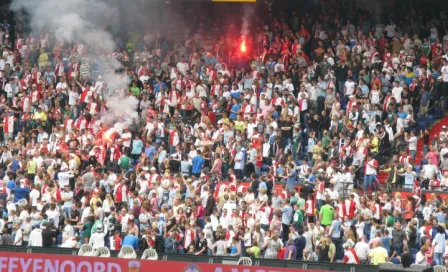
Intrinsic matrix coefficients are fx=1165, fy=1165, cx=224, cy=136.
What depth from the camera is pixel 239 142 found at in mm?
28844

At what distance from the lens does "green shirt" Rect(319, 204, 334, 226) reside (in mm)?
24656

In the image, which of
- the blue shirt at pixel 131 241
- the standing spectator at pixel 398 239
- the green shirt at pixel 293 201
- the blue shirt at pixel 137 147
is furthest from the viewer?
the blue shirt at pixel 137 147

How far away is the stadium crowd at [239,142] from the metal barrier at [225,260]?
3.58ft

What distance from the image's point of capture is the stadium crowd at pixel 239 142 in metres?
24.5

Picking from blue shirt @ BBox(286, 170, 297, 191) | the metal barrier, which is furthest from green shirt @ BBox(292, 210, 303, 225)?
the metal barrier

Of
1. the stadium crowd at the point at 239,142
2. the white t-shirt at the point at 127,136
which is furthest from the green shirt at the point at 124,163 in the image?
the white t-shirt at the point at 127,136

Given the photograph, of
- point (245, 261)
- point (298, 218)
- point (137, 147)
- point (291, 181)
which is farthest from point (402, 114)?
point (245, 261)

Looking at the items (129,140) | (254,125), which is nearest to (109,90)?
(129,140)

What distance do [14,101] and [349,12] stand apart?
33.8 feet

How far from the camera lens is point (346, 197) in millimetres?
25312

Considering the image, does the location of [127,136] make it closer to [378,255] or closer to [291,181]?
[291,181]

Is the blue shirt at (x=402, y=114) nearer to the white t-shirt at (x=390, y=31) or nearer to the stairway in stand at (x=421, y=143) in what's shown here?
the stairway in stand at (x=421, y=143)

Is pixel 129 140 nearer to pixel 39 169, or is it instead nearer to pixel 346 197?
pixel 39 169

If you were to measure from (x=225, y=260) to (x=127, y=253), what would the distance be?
6.50ft
